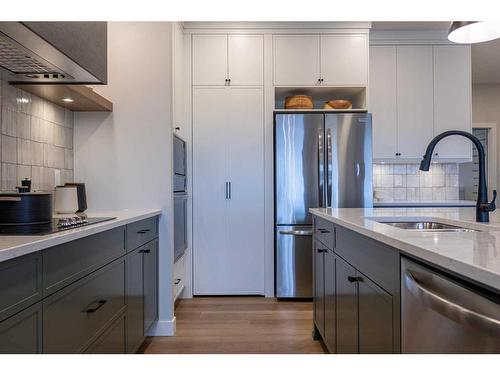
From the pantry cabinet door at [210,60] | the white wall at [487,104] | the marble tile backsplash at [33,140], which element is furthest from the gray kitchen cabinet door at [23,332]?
the white wall at [487,104]

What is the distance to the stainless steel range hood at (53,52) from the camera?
1264 mm

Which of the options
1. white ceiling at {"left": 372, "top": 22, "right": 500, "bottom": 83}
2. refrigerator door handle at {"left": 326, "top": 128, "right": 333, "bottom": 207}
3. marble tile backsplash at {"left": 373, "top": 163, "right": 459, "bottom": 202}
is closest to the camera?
refrigerator door handle at {"left": 326, "top": 128, "right": 333, "bottom": 207}

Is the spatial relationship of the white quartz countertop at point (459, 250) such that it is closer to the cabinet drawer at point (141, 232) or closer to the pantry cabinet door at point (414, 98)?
Answer: the cabinet drawer at point (141, 232)

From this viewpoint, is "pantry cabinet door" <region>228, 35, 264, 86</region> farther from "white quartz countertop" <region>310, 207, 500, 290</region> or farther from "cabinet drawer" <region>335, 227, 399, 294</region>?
"white quartz countertop" <region>310, 207, 500, 290</region>

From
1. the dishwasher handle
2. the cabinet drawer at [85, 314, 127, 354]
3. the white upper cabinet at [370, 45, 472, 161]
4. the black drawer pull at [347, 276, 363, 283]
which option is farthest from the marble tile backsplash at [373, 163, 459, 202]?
the dishwasher handle

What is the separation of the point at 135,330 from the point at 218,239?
5.08 ft

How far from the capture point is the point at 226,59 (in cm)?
352

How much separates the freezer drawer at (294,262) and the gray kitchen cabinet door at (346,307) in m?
1.55

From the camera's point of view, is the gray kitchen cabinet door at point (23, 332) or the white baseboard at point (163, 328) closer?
the gray kitchen cabinet door at point (23, 332)

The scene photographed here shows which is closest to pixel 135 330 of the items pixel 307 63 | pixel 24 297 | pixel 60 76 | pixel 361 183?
pixel 24 297

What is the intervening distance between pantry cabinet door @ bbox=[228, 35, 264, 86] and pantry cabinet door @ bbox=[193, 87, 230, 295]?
0.19 meters

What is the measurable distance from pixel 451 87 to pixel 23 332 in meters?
4.36

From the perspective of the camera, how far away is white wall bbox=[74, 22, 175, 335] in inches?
100
